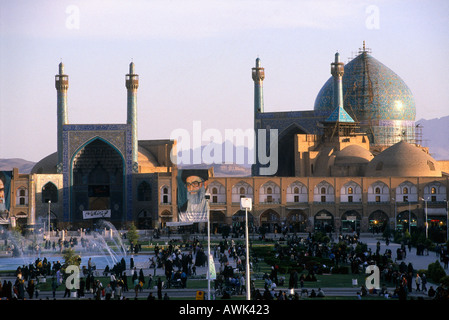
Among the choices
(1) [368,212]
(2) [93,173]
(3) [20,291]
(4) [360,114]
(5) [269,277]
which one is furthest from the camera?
(4) [360,114]

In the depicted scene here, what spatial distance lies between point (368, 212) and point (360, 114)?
534 inches

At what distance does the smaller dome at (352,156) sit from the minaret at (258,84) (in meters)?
7.66

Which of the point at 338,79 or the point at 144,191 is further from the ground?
the point at 338,79

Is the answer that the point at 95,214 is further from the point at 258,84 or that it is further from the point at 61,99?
the point at 258,84

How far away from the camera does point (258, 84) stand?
64.8m

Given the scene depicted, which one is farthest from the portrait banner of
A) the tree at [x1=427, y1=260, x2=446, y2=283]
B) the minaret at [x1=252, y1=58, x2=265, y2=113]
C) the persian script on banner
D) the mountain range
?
the mountain range

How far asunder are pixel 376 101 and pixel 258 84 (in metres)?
9.33

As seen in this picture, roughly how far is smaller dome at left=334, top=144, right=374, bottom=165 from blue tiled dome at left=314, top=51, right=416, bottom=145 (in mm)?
6287

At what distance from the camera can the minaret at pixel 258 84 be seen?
64381 millimetres

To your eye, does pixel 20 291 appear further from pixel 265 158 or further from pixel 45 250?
pixel 265 158

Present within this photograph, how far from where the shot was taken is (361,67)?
67.8 m

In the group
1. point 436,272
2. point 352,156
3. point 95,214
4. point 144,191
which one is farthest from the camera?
point 352,156

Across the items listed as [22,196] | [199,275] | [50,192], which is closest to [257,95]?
[50,192]

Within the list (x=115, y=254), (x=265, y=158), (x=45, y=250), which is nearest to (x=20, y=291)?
(x=115, y=254)
